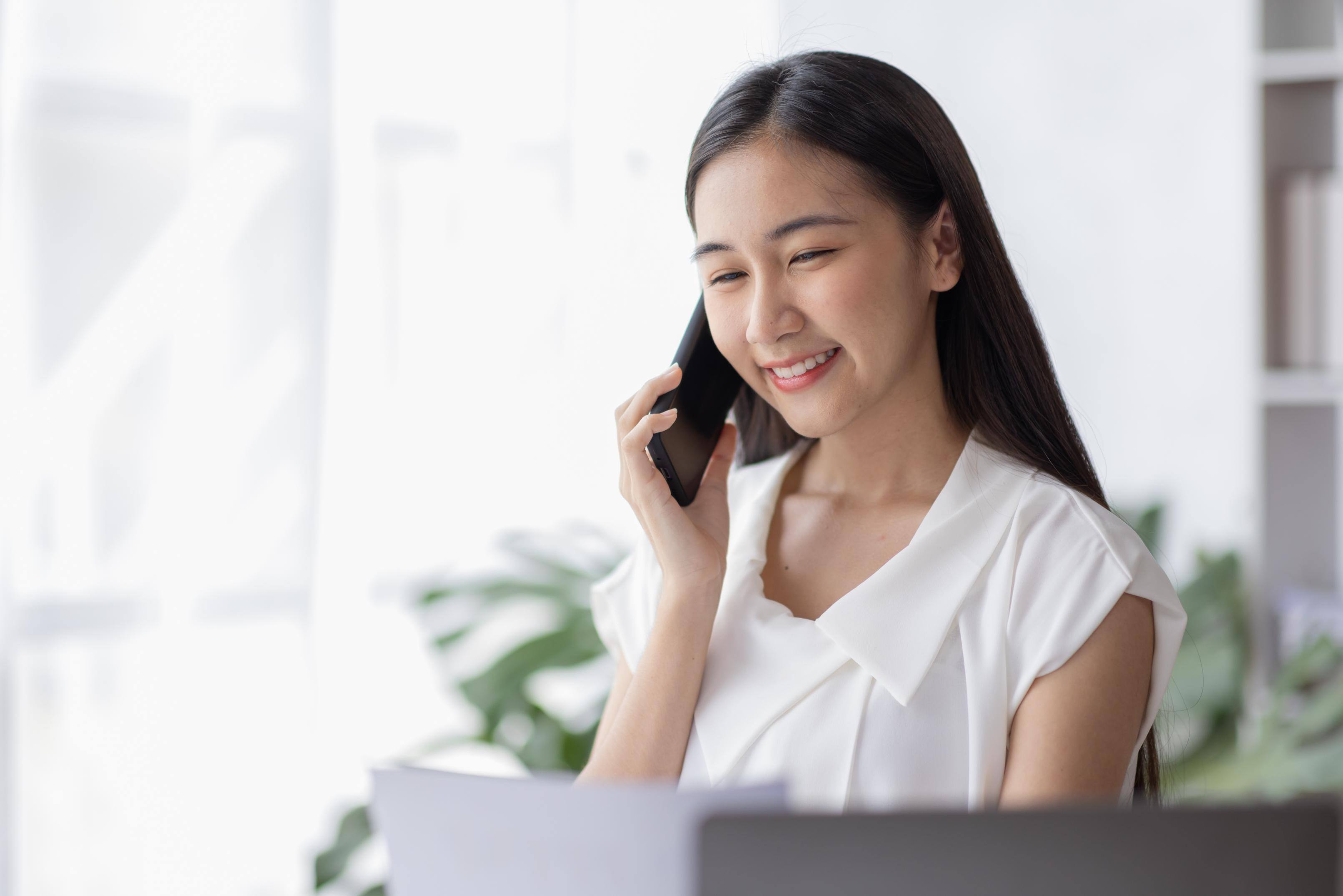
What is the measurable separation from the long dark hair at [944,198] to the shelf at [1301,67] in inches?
51.9

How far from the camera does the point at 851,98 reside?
43.7 inches

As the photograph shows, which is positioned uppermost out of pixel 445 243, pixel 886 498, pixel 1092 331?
pixel 445 243

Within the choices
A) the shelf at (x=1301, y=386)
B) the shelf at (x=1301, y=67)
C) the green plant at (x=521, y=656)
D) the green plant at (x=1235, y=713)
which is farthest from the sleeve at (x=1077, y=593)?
the shelf at (x=1301, y=67)

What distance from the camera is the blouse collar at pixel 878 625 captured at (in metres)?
1.06

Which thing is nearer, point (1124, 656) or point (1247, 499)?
point (1124, 656)

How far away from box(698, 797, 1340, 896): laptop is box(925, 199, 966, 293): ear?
0.68 meters

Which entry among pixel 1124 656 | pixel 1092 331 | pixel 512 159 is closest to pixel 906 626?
pixel 1124 656

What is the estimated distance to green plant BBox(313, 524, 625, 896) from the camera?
1895 millimetres

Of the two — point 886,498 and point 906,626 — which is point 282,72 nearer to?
point 886,498

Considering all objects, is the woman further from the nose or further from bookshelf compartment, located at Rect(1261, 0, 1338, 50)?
A: bookshelf compartment, located at Rect(1261, 0, 1338, 50)

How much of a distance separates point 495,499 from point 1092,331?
1.57 meters

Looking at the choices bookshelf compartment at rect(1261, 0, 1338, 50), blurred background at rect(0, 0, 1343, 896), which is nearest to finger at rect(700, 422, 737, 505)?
blurred background at rect(0, 0, 1343, 896)

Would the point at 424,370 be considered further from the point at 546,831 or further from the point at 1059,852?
the point at 1059,852

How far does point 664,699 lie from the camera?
44.6 inches
